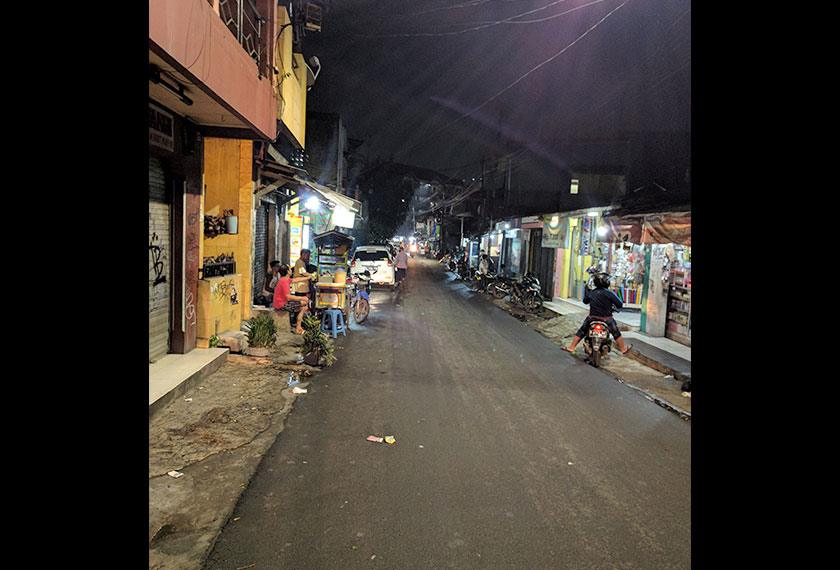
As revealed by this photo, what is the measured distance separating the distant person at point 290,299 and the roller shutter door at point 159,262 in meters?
3.36

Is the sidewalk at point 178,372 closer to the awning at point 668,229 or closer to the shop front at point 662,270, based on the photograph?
the awning at point 668,229

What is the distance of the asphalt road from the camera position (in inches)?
136

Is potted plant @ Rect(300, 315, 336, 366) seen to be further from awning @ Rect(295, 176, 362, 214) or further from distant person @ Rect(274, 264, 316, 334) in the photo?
awning @ Rect(295, 176, 362, 214)

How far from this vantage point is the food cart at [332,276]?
1162cm

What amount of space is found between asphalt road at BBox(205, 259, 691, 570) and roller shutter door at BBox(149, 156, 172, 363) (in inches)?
112

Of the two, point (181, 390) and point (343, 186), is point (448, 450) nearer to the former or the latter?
point (181, 390)

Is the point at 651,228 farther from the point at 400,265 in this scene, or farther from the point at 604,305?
the point at 400,265

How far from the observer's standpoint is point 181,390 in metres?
6.85

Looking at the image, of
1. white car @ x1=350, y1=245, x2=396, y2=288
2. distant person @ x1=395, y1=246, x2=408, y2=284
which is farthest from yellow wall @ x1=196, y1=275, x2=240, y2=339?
distant person @ x1=395, y1=246, x2=408, y2=284
